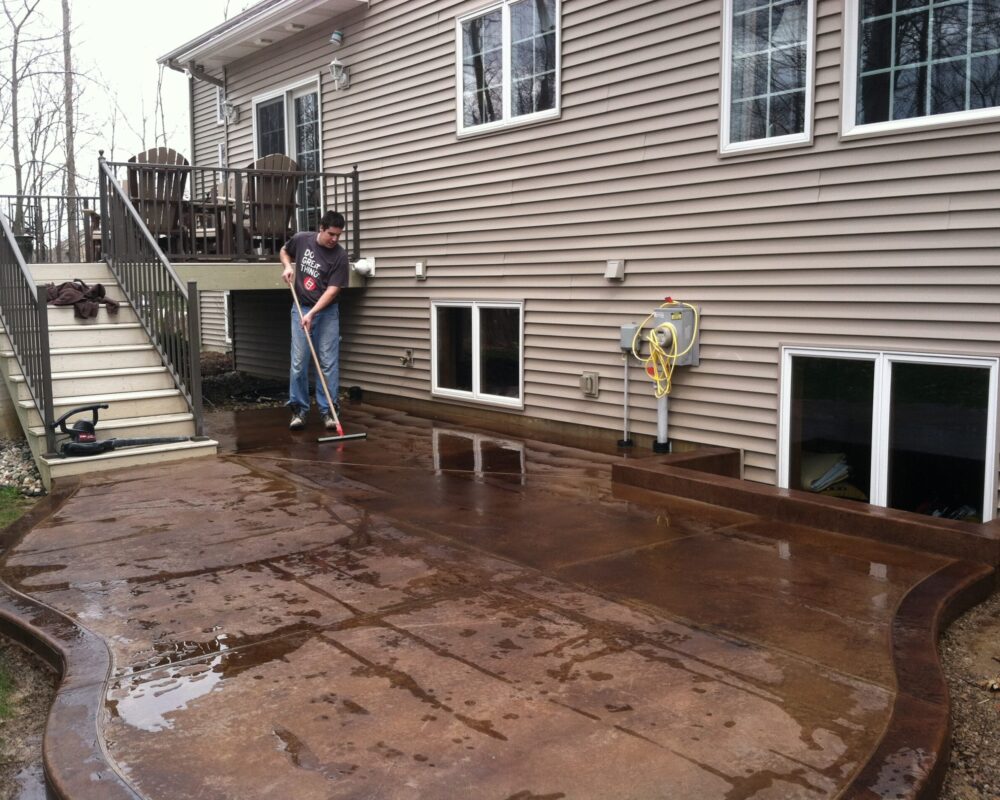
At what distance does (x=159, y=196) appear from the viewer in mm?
8461

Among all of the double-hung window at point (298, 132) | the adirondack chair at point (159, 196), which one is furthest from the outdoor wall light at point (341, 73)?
the adirondack chair at point (159, 196)

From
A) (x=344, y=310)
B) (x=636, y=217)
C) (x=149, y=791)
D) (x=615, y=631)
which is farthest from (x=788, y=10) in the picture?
(x=344, y=310)

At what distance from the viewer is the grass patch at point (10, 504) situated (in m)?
5.20

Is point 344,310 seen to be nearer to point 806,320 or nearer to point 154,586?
point 806,320

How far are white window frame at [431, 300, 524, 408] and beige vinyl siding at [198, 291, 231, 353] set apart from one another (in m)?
6.64

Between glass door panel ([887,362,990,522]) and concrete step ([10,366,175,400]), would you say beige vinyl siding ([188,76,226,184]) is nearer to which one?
concrete step ([10,366,175,400])

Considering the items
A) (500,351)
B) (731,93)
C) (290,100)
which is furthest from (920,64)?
(290,100)

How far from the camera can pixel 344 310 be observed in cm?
1012

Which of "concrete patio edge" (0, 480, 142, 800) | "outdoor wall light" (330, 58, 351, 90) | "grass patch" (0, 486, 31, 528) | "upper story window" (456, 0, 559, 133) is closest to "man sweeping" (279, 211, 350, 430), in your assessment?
"upper story window" (456, 0, 559, 133)

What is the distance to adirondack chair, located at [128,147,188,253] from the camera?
834cm

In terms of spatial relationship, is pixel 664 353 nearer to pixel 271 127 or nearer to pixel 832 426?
pixel 832 426

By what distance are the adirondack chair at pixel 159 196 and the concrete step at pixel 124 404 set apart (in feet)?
7.58

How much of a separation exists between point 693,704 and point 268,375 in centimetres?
1037

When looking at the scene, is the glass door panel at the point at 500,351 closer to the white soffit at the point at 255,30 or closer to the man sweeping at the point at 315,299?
the man sweeping at the point at 315,299
